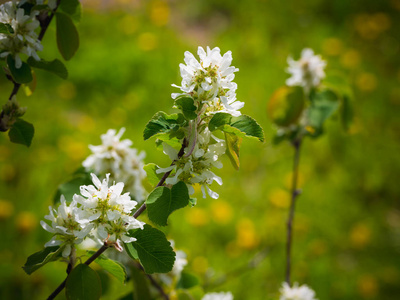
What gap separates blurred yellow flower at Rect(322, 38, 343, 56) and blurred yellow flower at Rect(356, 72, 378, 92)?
33 cm

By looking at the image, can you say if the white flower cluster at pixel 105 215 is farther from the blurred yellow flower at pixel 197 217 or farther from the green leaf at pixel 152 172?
the blurred yellow flower at pixel 197 217

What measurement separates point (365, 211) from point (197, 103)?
2.10 metres

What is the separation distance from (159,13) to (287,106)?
3030mm

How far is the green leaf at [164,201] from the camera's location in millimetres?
725

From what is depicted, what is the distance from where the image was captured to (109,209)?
750mm

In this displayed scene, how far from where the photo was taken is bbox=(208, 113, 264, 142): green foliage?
718 mm

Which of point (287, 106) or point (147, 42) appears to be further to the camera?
point (147, 42)

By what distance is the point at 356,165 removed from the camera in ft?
8.93

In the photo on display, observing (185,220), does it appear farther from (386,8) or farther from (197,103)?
(386,8)

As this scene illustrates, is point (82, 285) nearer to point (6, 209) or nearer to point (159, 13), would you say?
point (6, 209)

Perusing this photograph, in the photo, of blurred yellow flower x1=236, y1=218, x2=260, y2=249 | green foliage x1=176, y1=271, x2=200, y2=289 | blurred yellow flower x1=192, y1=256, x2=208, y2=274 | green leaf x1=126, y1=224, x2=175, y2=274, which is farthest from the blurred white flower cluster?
blurred yellow flower x1=236, y1=218, x2=260, y2=249

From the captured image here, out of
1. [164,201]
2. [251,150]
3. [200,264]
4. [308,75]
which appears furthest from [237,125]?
[251,150]

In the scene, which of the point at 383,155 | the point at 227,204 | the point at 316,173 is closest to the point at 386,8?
the point at 383,155

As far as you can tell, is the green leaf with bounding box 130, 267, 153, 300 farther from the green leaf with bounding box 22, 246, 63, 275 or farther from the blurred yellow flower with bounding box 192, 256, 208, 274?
the blurred yellow flower with bounding box 192, 256, 208, 274
